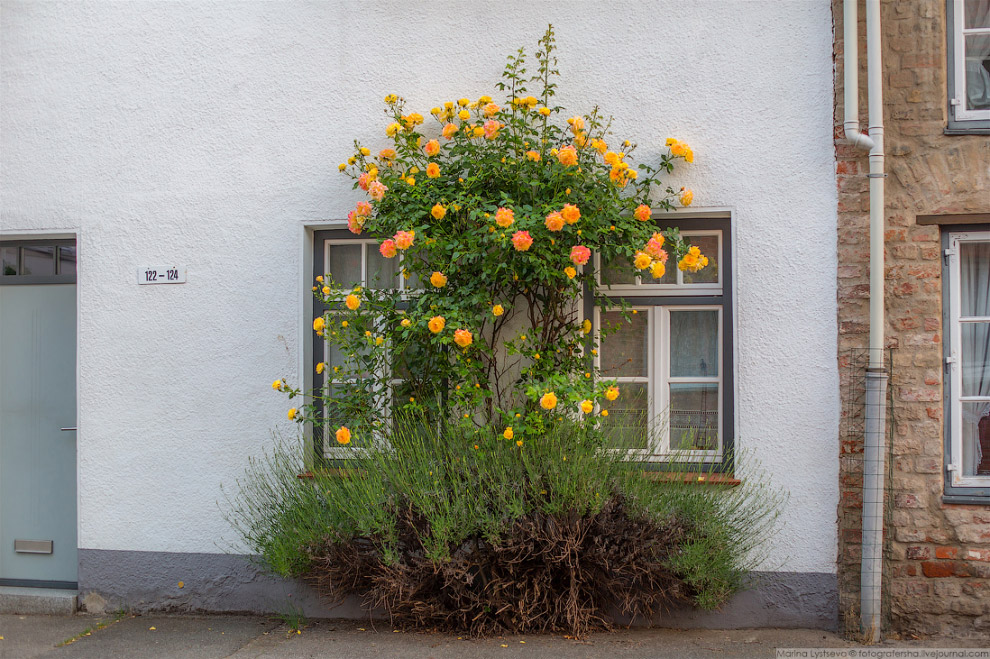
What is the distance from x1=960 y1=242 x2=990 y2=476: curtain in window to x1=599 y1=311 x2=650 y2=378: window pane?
6.14ft

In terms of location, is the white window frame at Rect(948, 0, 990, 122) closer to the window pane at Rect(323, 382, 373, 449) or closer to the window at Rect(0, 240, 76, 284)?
the window pane at Rect(323, 382, 373, 449)

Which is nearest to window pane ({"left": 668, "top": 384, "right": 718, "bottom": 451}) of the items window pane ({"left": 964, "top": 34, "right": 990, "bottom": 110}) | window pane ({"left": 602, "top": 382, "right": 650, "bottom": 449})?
window pane ({"left": 602, "top": 382, "right": 650, "bottom": 449})

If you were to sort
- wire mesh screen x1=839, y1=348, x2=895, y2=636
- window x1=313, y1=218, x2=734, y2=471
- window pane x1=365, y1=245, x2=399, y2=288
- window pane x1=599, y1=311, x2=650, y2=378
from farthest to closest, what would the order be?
window pane x1=365, y1=245, x2=399, y2=288
window pane x1=599, y1=311, x2=650, y2=378
window x1=313, y1=218, x2=734, y2=471
wire mesh screen x1=839, y1=348, x2=895, y2=636

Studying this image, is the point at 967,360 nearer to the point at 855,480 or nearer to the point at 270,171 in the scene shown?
the point at 855,480

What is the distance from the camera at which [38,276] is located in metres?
5.77

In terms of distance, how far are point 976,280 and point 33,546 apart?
6498 millimetres

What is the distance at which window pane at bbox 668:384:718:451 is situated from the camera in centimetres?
506

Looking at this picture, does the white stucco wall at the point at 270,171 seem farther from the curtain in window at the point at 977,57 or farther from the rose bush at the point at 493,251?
the curtain in window at the point at 977,57

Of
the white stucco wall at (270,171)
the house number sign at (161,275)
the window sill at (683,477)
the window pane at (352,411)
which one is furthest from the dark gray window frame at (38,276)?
the window sill at (683,477)

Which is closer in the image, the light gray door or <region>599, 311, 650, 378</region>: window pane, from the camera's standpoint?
<region>599, 311, 650, 378</region>: window pane

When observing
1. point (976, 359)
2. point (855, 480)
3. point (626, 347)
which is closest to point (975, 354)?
point (976, 359)

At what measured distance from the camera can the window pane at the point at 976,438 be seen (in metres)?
4.77

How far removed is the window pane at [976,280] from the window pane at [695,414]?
1.56 metres

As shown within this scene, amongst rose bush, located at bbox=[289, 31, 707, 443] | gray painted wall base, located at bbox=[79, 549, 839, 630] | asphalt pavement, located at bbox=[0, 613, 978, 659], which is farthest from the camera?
gray painted wall base, located at bbox=[79, 549, 839, 630]
